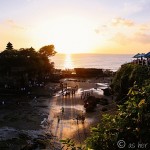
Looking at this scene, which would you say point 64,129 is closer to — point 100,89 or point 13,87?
point 13,87

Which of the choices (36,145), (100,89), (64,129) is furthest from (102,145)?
(100,89)

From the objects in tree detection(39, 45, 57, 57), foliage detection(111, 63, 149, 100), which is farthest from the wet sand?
tree detection(39, 45, 57, 57)

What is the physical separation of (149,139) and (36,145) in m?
22.6

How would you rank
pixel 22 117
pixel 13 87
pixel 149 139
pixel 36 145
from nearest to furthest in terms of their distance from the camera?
pixel 149 139 < pixel 36 145 < pixel 22 117 < pixel 13 87

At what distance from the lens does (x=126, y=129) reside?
6980mm

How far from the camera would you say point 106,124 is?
715cm

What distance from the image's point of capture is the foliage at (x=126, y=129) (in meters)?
6.77

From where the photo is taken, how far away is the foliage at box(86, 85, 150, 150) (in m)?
6.77

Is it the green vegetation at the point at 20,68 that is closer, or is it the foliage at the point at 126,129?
the foliage at the point at 126,129

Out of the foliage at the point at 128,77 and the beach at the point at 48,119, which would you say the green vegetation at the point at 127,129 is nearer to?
the beach at the point at 48,119
